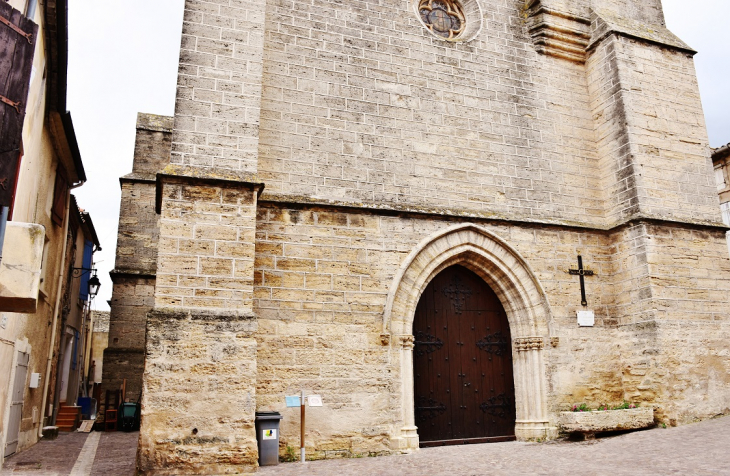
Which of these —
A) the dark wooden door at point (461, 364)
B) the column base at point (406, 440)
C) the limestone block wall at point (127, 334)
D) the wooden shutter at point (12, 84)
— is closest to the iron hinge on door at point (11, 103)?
the wooden shutter at point (12, 84)

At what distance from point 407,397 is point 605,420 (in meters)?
2.38

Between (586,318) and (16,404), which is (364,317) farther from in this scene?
Result: (16,404)

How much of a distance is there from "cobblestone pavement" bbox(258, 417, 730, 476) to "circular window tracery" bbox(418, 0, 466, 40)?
5.68 m

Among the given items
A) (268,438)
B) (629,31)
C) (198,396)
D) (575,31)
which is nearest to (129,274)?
(198,396)

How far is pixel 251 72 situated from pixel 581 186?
491 cm

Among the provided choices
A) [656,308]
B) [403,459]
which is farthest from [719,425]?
[403,459]

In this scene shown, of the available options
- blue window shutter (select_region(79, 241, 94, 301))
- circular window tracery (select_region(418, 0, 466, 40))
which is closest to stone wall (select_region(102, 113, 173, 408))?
blue window shutter (select_region(79, 241, 94, 301))

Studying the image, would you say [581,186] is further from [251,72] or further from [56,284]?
[56,284]

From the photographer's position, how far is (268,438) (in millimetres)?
5996

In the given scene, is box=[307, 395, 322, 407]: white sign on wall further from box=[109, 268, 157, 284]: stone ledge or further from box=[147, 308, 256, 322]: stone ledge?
box=[109, 268, 157, 284]: stone ledge

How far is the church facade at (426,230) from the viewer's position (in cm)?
613

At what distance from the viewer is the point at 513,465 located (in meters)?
5.71

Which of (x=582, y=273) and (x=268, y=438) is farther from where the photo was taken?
(x=582, y=273)

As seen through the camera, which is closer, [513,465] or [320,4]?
[513,465]
